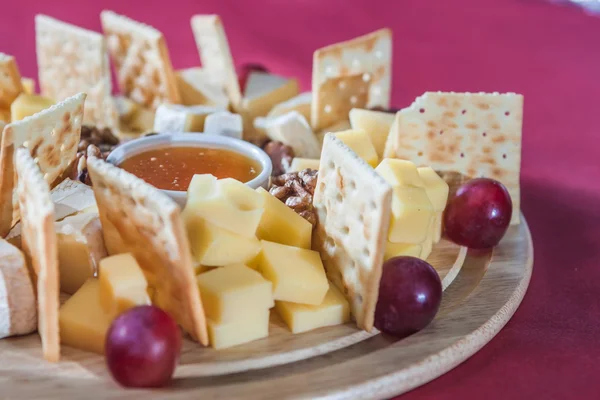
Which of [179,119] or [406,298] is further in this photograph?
[179,119]

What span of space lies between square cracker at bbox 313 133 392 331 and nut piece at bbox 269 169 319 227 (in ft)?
0.26

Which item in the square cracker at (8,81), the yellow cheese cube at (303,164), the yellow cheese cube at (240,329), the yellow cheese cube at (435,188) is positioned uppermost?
the square cracker at (8,81)

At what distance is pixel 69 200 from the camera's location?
5.14 feet

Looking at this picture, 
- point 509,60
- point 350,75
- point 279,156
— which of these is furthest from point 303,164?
point 509,60

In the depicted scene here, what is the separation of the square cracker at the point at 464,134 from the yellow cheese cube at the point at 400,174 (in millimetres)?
224

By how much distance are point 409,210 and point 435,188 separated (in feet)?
0.67

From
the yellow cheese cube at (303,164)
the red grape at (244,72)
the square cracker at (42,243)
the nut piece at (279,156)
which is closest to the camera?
the square cracker at (42,243)

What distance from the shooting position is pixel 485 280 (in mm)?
1628

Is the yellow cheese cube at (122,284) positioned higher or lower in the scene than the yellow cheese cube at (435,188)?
lower

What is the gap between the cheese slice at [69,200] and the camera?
1520 millimetres

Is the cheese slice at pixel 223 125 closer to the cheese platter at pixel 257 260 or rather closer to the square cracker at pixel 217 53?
the cheese platter at pixel 257 260

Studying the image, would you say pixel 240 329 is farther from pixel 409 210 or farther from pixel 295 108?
pixel 295 108

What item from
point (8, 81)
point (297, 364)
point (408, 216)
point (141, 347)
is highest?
point (8, 81)

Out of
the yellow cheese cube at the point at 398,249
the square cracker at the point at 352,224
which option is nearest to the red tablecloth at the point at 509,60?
the yellow cheese cube at the point at 398,249
